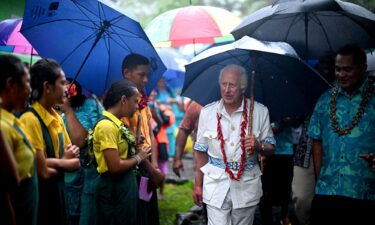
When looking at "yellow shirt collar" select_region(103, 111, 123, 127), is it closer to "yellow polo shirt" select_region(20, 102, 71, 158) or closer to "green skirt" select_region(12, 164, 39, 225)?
"yellow polo shirt" select_region(20, 102, 71, 158)

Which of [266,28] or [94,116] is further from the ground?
[266,28]

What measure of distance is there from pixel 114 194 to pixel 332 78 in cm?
275

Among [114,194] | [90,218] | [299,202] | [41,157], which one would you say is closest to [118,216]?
[114,194]

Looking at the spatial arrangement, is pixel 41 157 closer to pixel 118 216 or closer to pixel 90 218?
pixel 118 216

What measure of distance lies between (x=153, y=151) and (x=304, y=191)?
175 centimetres

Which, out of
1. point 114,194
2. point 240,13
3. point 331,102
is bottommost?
point 114,194

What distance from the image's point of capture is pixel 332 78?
5305mm

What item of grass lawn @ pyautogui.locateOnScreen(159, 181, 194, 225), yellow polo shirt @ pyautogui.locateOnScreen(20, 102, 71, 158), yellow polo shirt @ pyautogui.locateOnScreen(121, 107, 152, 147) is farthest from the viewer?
grass lawn @ pyautogui.locateOnScreen(159, 181, 194, 225)

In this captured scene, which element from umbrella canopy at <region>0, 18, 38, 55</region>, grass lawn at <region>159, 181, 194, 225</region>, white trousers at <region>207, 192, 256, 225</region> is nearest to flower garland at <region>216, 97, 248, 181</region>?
white trousers at <region>207, 192, 256, 225</region>

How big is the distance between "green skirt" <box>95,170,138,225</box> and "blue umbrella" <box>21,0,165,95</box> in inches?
45.1

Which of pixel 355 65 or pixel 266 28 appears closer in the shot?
pixel 355 65

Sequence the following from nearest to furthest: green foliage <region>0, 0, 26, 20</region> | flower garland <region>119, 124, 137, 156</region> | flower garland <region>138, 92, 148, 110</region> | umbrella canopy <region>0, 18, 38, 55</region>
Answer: flower garland <region>119, 124, 137, 156</region>, flower garland <region>138, 92, 148, 110</region>, umbrella canopy <region>0, 18, 38, 55</region>, green foliage <region>0, 0, 26, 20</region>

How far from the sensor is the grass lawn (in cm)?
786

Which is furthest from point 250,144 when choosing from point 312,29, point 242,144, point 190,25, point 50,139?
point 190,25
